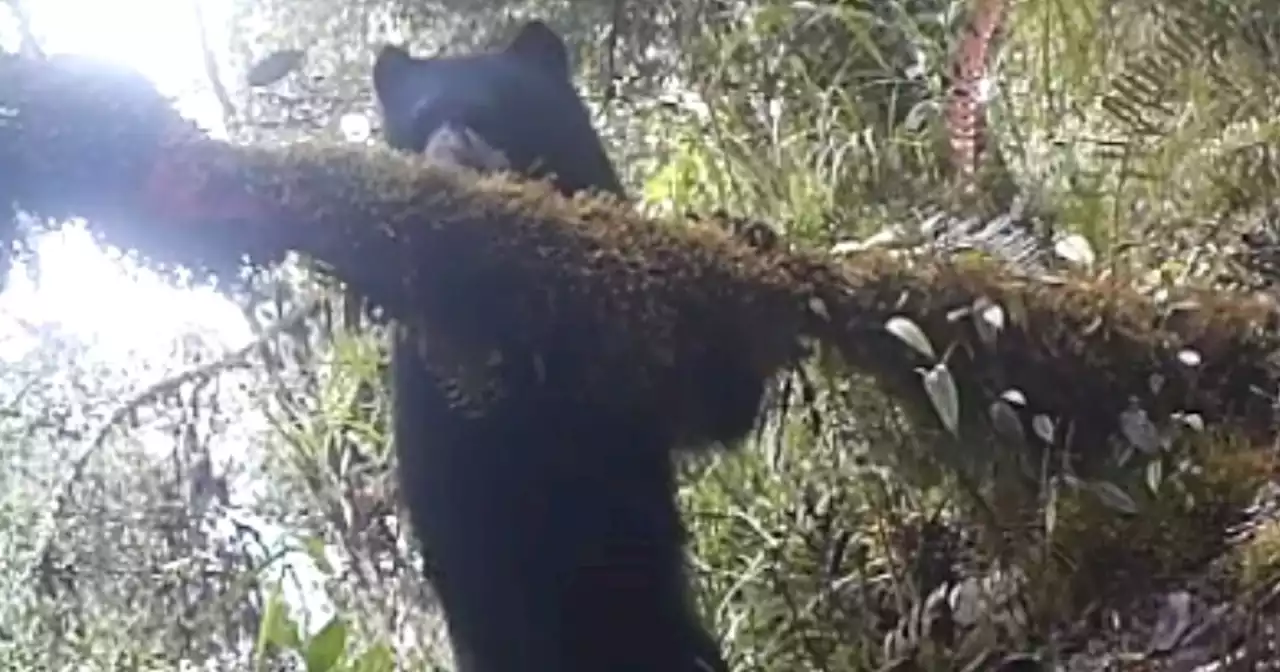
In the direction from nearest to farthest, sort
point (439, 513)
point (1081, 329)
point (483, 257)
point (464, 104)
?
point (483, 257), point (1081, 329), point (439, 513), point (464, 104)

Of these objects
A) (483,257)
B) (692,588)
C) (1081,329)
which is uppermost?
(483,257)

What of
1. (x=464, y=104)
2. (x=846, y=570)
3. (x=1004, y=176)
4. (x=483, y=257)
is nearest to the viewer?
(x=483, y=257)

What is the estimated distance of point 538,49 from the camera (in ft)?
6.62

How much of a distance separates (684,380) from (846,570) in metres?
0.27

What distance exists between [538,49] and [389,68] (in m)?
0.16

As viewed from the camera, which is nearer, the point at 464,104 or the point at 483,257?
the point at 483,257

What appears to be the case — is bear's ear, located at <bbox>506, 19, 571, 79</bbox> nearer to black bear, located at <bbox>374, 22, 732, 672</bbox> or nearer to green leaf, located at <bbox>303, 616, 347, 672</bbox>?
black bear, located at <bbox>374, 22, 732, 672</bbox>

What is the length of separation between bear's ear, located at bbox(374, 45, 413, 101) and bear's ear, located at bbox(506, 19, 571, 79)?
11cm

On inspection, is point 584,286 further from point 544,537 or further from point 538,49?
point 538,49

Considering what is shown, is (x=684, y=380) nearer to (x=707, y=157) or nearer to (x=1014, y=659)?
(x=1014, y=659)

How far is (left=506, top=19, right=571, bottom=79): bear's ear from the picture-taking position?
2.00 metres

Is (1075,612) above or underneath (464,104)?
underneath

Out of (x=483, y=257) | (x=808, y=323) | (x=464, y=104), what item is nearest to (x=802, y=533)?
(x=808, y=323)

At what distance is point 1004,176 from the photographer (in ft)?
5.79
